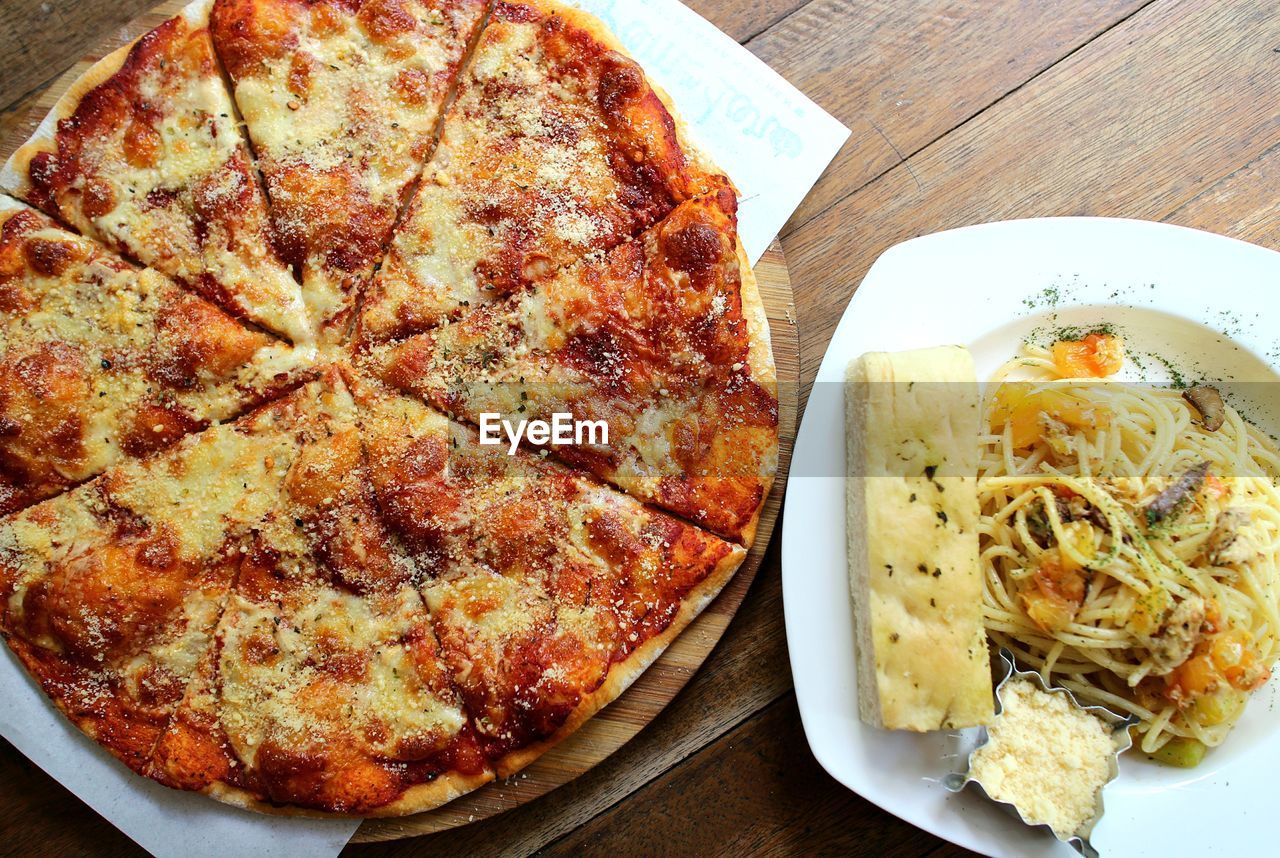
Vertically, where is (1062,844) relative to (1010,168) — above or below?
below

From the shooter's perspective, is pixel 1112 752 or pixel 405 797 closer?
pixel 1112 752

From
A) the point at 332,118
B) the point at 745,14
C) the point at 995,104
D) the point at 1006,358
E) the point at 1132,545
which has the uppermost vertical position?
the point at 332,118

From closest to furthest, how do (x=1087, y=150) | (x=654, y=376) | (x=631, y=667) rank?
1. (x=631, y=667)
2. (x=654, y=376)
3. (x=1087, y=150)

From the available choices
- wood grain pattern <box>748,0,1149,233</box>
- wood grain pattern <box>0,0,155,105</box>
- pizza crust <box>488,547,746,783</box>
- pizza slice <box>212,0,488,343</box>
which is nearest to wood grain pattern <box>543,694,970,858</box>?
pizza crust <box>488,547,746,783</box>

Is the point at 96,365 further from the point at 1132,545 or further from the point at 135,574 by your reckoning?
the point at 1132,545

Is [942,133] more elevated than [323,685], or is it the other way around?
[942,133]

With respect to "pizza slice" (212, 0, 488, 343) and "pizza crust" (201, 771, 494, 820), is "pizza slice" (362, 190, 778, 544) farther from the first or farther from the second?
"pizza crust" (201, 771, 494, 820)

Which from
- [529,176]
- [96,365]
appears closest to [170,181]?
[96,365]

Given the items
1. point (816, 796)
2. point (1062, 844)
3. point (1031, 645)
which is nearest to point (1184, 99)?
point (1031, 645)

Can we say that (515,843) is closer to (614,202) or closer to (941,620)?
(941,620)
